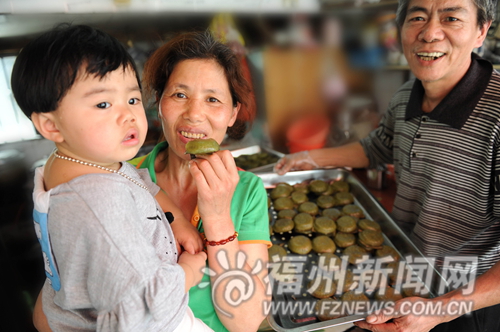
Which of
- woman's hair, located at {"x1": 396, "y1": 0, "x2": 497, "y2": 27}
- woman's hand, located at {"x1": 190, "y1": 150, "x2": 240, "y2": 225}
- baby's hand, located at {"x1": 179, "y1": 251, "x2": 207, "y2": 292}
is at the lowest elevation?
baby's hand, located at {"x1": 179, "y1": 251, "x2": 207, "y2": 292}

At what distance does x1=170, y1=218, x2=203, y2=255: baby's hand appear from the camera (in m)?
1.21

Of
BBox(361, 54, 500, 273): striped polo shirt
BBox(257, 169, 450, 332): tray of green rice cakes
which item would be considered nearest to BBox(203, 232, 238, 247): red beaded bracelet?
BBox(257, 169, 450, 332): tray of green rice cakes

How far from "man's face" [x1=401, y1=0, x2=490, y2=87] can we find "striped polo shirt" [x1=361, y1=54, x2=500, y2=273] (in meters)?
0.12

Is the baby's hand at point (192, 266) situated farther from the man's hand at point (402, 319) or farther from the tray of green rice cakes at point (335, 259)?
the man's hand at point (402, 319)

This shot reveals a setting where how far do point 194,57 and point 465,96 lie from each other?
147 centimetres

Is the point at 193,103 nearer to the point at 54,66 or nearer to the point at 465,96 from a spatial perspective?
the point at 54,66

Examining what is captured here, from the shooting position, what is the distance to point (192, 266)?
42.4 inches

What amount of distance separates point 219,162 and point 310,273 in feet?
3.79

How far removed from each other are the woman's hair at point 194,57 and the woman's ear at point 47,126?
64cm

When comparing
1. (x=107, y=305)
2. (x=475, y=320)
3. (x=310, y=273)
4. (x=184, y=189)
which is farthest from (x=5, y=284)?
(x=475, y=320)

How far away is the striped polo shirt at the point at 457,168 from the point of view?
5.67ft

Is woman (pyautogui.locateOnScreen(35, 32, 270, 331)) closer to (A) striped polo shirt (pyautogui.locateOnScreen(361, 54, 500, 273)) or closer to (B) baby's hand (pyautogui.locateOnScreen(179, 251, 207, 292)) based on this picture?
(B) baby's hand (pyautogui.locateOnScreen(179, 251, 207, 292))

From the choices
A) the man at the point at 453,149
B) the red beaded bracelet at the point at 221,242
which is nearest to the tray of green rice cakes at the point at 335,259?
the man at the point at 453,149

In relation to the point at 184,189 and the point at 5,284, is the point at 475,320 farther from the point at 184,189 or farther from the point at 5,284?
the point at 5,284
